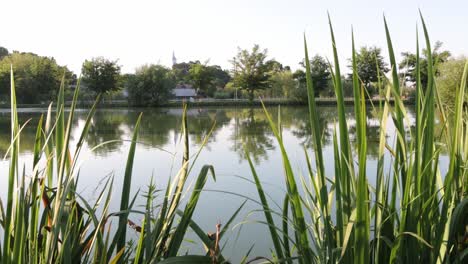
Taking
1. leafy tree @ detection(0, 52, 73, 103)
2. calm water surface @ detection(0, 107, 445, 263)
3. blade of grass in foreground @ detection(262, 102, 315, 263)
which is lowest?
calm water surface @ detection(0, 107, 445, 263)

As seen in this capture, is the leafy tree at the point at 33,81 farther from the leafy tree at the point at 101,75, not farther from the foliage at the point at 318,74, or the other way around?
the foliage at the point at 318,74

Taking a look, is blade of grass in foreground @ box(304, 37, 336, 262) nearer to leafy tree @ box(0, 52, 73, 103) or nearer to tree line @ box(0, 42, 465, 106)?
tree line @ box(0, 42, 465, 106)

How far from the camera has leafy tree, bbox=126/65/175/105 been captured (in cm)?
3462

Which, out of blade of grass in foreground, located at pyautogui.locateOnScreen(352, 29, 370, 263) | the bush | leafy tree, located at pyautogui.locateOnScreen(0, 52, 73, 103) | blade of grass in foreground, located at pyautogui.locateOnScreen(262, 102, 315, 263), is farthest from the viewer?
the bush

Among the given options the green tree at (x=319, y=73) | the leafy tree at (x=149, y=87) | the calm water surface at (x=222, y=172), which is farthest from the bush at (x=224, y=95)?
the calm water surface at (x=222, y=172)

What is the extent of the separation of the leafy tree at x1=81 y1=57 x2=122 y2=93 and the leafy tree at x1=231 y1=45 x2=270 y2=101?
11008 mm

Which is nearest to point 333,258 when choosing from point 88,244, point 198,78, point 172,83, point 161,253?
point 161,253

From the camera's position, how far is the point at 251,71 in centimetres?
3853

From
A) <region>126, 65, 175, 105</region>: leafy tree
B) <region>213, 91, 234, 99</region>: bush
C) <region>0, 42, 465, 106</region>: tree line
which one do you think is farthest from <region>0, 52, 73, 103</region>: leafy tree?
<region>213, 91, 234, 99</region>: bush

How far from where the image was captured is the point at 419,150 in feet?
2.40

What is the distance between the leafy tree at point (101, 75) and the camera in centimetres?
3559

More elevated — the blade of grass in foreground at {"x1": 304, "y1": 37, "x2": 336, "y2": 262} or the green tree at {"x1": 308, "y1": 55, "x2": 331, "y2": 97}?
the green tree at {"x1": 308, "y1": 55, "x2": 331, "y2": 97}

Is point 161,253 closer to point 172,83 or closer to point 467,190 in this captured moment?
point 467,190

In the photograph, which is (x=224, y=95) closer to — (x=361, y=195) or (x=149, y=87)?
(x=149, y=87)
